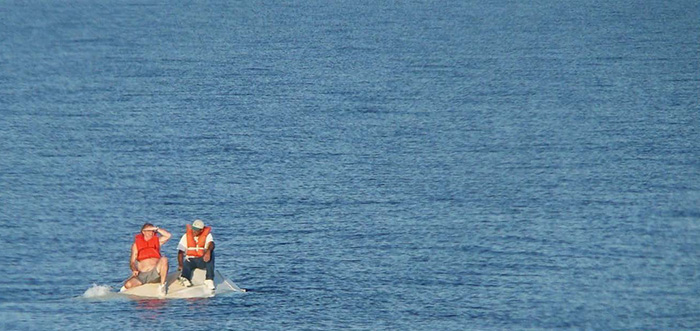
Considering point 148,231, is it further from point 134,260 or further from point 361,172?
point 361,172

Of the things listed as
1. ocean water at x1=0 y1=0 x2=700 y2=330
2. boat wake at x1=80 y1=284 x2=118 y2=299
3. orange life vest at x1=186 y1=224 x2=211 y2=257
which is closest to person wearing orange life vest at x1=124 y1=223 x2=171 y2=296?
boat wake at x1=80 y1=284 x2=118 y2=299

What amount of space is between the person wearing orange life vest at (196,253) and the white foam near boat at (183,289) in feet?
0.50

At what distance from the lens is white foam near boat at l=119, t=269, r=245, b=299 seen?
39938 mm

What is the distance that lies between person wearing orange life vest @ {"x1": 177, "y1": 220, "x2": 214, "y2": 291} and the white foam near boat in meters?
0.15

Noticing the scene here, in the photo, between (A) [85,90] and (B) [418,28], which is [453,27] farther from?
(A) [85,90]

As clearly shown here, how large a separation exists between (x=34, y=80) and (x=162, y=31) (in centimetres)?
2474

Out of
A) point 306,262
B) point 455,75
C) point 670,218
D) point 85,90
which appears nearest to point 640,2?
point 455,75

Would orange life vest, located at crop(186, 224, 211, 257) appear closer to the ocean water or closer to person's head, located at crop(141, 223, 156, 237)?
person's head, located at crop(141, 223, 156, 237)

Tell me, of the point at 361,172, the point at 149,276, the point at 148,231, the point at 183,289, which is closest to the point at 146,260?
the point at 149,276

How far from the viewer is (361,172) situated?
190ft

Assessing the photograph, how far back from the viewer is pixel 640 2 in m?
124

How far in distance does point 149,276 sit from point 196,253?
5.22ft

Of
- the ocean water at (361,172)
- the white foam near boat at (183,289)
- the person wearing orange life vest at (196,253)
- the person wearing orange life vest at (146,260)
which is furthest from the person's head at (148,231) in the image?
the ocean water at (361,172)

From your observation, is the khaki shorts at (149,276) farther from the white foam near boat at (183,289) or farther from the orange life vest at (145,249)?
the orange life vest at (145,249)
